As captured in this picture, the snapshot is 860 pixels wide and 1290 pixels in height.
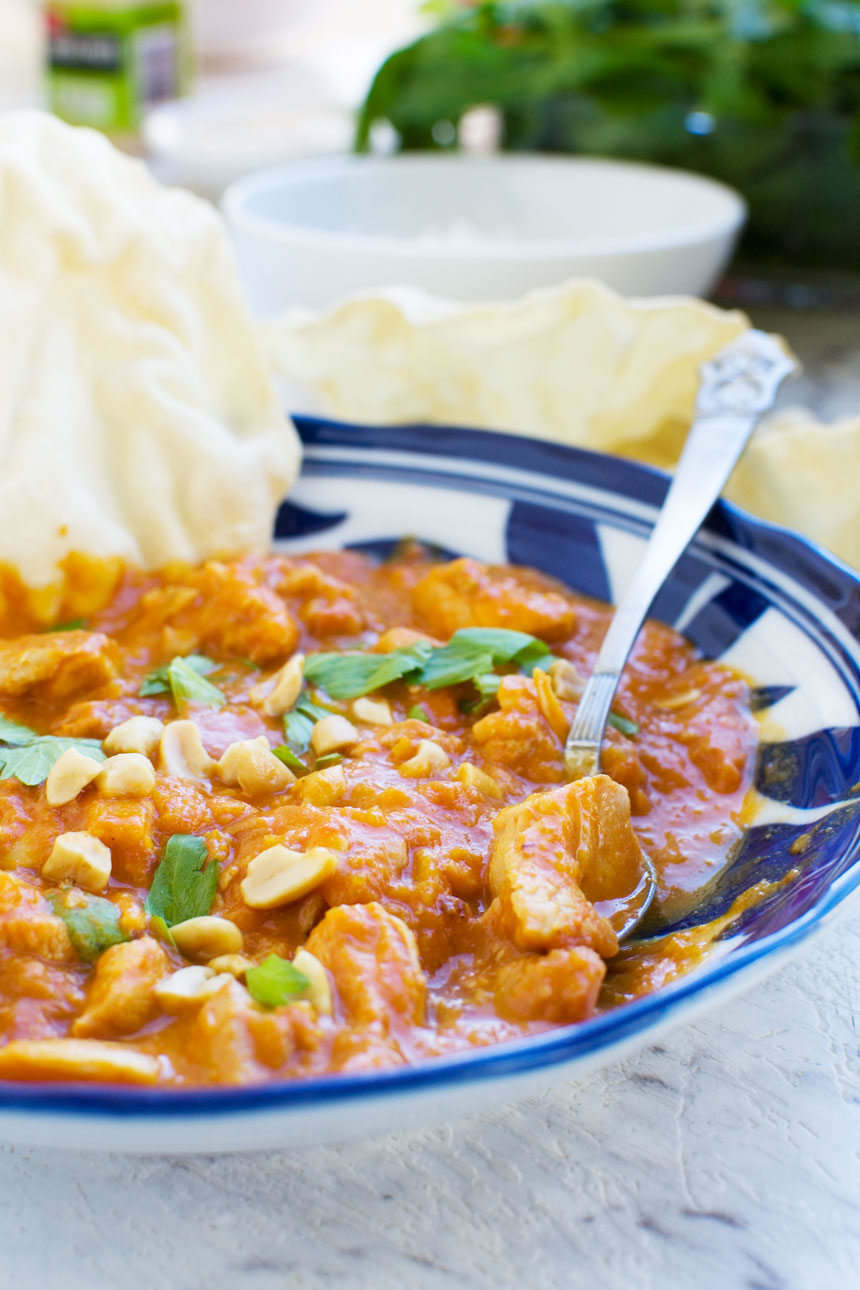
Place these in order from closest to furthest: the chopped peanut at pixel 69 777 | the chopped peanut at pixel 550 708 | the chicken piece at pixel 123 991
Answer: the chicken piece at pixel 123 991 < the chopped peanut at pixel 69 777 < the chopped peanut at pixel 550 708

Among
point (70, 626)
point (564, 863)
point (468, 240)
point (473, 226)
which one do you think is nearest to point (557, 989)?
point (564, 863)

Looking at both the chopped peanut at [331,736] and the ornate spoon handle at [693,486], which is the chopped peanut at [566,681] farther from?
the chopped peanut at [331,736]

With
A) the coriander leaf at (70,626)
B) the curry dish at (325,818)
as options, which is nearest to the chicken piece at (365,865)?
→ the curry dish at (325,818)

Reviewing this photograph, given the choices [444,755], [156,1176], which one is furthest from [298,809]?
[156,1176]

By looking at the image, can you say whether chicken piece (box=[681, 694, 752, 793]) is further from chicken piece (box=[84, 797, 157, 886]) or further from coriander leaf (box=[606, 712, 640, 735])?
chicken piece (box=[84, 797, 157, 886])

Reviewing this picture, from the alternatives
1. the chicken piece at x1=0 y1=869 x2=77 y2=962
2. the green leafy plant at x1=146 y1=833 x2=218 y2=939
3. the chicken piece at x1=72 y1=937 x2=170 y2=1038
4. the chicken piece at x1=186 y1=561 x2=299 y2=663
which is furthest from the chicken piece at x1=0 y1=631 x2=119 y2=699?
the chicken piece at x1=72 y1=937 x2=170 y2=1038

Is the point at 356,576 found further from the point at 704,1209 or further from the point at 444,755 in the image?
the point at 704,1209

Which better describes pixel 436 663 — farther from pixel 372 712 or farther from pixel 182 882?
pixel 182 882
